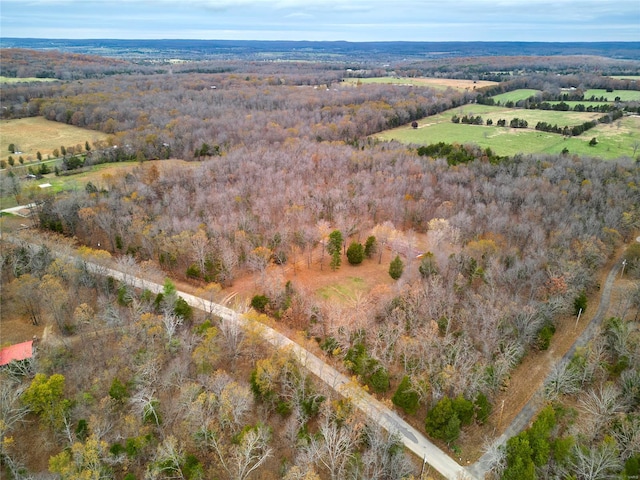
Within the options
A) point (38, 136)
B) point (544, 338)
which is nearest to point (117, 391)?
point (544, 338)

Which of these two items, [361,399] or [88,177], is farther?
[88,177]

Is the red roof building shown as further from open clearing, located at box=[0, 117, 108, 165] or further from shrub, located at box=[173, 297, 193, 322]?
open clearing, located at box=[0, 117, 108, 165]

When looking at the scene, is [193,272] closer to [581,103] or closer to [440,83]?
[581,103]

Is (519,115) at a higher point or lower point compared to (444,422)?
higher

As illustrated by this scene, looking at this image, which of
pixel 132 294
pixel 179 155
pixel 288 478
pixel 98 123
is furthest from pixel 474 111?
pixel 288 478

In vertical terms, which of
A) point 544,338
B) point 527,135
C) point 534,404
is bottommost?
point 534,404

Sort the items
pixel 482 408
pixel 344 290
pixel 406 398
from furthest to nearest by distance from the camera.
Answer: pixel 344 290 < pixel 406 398 < pixel 482 408

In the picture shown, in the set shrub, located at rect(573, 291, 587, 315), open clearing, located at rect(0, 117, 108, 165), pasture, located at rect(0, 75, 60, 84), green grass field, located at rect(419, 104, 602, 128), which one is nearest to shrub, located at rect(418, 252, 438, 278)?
shrub, located at rect(573, 291, 587, 315)
